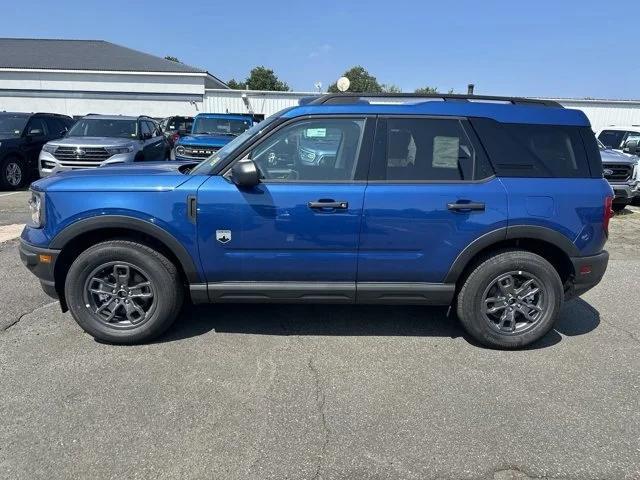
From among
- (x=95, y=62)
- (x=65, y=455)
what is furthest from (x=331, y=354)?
(x=95, y=62)

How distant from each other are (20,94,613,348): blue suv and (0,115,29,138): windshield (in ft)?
32.7

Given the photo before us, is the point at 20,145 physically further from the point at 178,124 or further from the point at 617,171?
the point at 617,171

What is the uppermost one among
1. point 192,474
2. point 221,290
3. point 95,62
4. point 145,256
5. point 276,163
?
point 95,62

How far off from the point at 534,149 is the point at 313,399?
2.53 metres

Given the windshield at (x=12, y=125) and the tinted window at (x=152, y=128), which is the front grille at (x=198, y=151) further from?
the windshield at (x=12, y=125)

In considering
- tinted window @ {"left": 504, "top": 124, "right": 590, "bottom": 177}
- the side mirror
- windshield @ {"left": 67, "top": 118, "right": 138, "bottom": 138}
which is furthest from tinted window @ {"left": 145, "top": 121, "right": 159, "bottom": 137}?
tinted window @ {"left": 504, "top": 124, "right": 590, "bottom": 177}

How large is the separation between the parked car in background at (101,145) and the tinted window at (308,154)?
20.9 ft

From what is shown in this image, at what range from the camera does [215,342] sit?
377 cm

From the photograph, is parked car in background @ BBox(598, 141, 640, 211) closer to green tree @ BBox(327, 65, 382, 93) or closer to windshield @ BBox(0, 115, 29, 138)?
windshield @ BBox(0, 115, 29, 138)

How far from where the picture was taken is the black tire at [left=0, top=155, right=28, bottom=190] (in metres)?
11.2

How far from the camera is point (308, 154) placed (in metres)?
3.60

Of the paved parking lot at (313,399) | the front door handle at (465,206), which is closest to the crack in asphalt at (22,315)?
the paved parking lot at (313,399)

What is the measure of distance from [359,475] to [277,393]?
2.88 feet

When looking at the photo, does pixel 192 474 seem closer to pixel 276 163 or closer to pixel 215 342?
pixel 215 342
